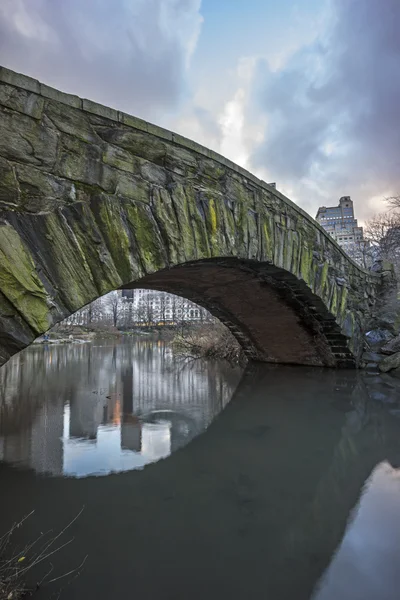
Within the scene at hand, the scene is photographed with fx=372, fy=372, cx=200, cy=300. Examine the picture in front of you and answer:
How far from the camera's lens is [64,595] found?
183 centimetres

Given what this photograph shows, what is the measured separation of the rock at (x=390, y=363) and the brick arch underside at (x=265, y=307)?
70 centimetres

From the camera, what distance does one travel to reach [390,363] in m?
9.31

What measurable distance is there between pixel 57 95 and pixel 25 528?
→ 117 inches

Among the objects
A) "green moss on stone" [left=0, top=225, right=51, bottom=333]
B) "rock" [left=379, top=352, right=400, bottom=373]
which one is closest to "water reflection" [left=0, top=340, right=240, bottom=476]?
"green moss on stone" [left=0, top=225, right=51, bottom=333]

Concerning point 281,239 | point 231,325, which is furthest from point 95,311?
point 281,239

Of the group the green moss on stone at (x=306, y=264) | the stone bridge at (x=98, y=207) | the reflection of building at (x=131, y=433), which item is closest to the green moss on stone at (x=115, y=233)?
the stone bridge at (x=98, y=207)

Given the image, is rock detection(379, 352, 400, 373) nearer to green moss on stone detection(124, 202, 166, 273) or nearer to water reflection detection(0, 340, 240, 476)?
water reflection detection(0, 340, 240, 476)

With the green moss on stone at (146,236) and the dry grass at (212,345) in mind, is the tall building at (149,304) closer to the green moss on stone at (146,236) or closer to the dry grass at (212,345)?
the dry grass at (212,345)

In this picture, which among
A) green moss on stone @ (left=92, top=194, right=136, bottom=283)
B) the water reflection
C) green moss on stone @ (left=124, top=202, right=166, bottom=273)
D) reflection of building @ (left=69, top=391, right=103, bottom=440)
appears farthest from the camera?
reflection of building @ (left=69, top=391, right=103, bottom=440)

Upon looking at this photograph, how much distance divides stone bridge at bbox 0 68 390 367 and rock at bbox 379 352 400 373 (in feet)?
17.8

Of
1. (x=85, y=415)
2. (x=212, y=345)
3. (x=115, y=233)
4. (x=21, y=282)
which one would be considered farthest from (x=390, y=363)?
(x=21, y=282)

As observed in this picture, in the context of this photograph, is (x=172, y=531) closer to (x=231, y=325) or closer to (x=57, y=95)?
(x=57, y=95)

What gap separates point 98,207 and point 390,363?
29.0 feet

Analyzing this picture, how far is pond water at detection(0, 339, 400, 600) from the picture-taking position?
77.6 inches
